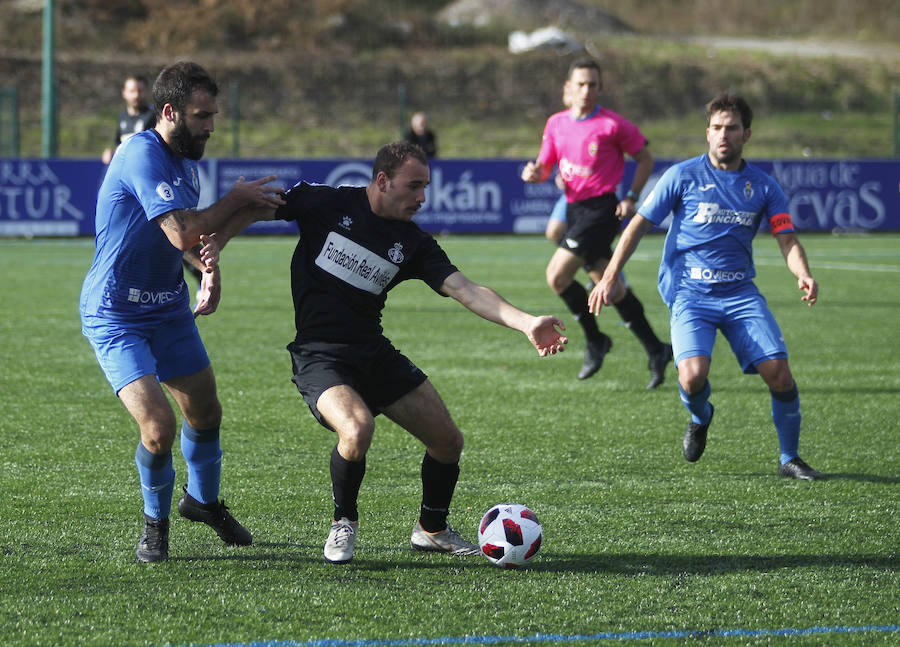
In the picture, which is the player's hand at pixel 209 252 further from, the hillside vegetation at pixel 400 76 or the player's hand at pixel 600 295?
the hillside vegetation at pixel 400 76

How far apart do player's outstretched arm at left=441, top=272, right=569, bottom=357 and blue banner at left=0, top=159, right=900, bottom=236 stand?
1627 centimetres

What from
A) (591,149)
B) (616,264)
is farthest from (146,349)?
(591,149)

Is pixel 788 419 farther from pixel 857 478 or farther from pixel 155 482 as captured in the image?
pixel 155 482

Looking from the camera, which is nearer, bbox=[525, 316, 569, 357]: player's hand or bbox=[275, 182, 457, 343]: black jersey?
bbox=[525, 316, 569, 357]: player's hand

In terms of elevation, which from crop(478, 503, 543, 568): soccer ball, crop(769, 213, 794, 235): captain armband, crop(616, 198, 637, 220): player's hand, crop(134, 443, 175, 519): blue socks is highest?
crop(769, 213, 794, 235): captain armband

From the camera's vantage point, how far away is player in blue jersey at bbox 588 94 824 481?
19.8ft

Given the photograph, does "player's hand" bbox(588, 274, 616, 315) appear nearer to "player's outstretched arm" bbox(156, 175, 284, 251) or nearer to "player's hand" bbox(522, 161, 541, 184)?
"player's outstretched arm" bbox(156, 175, 284, 251)

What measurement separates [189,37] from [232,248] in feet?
77.5

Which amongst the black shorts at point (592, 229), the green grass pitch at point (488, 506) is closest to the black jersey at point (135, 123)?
the green grass pitch at point (488, 506)

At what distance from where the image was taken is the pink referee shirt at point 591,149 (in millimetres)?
9156

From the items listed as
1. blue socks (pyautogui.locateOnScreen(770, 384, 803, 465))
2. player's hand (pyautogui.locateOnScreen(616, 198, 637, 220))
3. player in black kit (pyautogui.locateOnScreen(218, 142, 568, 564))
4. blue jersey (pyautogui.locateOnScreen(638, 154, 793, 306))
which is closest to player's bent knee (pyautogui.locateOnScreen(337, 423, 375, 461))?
player in black kit (pyautogui.locateOnScreen(218, 142, 568, 564))

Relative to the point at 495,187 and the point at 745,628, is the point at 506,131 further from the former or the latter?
the point at 745,628

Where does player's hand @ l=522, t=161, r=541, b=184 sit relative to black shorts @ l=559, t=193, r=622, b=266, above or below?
above

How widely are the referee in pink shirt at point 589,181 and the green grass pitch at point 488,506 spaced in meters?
0.51
